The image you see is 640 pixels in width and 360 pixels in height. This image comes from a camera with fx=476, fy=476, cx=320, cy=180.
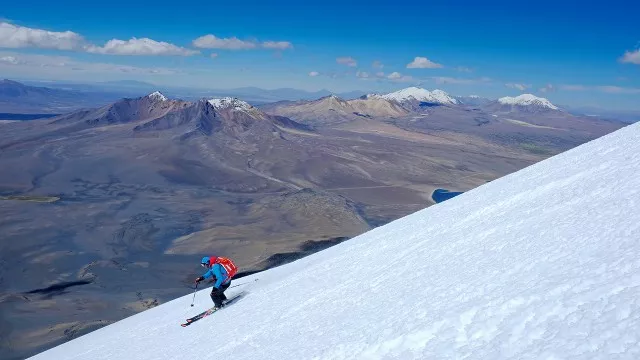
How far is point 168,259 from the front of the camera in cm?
5650

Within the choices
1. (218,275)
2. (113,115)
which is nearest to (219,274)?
(218,275)

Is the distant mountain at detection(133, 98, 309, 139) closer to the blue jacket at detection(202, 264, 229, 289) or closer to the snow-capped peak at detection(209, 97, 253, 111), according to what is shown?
the snow-capped peak at detection(209, 97, 253, 111)

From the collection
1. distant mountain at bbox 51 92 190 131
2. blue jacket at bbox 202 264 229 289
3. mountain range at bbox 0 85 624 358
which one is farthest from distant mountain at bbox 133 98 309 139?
blue jacket at bbox 202 264 229 289

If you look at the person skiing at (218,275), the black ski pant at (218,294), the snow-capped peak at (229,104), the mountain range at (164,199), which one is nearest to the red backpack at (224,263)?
the person skiing at (218,275)

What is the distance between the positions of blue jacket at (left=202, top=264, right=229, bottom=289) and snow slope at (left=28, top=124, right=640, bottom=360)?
0.73 m

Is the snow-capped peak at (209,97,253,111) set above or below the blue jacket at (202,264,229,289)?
above

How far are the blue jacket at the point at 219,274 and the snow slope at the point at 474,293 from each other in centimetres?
73

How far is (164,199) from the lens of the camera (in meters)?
89.6

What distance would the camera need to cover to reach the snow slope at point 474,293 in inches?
184

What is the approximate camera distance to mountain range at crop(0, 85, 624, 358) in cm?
4484

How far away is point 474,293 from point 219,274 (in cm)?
754

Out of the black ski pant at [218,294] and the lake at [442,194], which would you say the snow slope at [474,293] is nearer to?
the black ski pant at [218,294]

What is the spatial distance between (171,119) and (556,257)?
186668 millimetres

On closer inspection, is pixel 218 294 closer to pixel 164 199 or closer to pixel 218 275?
pixel 218 275
